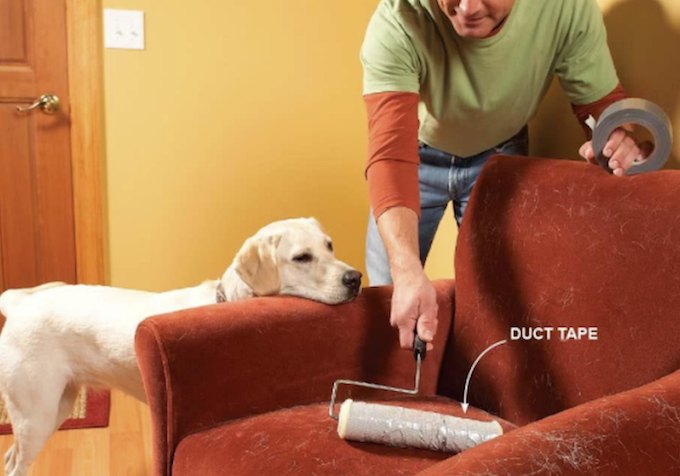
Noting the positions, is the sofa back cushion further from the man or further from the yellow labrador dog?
the yellow labrador dog

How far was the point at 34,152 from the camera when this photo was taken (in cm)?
257

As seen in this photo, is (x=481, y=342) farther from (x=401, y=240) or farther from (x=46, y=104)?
(x=46, y=104)

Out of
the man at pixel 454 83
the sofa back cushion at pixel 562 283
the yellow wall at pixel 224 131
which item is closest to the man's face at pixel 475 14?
the man at pixel 454 83

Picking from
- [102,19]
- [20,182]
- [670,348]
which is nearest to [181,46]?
[102,19]

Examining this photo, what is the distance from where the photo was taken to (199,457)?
1137 mm

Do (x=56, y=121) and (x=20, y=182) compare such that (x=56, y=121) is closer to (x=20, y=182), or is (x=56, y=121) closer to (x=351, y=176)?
(x=20, y=182)

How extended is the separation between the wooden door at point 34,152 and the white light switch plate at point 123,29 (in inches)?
7.4

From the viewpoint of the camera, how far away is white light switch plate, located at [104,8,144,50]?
2447 mm

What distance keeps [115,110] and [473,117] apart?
4.90 ft

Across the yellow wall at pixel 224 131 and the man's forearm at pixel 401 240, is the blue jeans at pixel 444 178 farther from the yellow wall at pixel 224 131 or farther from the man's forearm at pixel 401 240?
the yellow wall at pixel 224 131

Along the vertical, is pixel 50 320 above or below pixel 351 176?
below

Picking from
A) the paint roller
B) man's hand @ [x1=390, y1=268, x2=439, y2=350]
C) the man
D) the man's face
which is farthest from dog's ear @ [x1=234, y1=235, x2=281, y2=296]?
the man's face

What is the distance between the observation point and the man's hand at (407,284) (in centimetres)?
124

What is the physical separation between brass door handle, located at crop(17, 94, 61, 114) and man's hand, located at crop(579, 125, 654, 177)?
1.99 metres
